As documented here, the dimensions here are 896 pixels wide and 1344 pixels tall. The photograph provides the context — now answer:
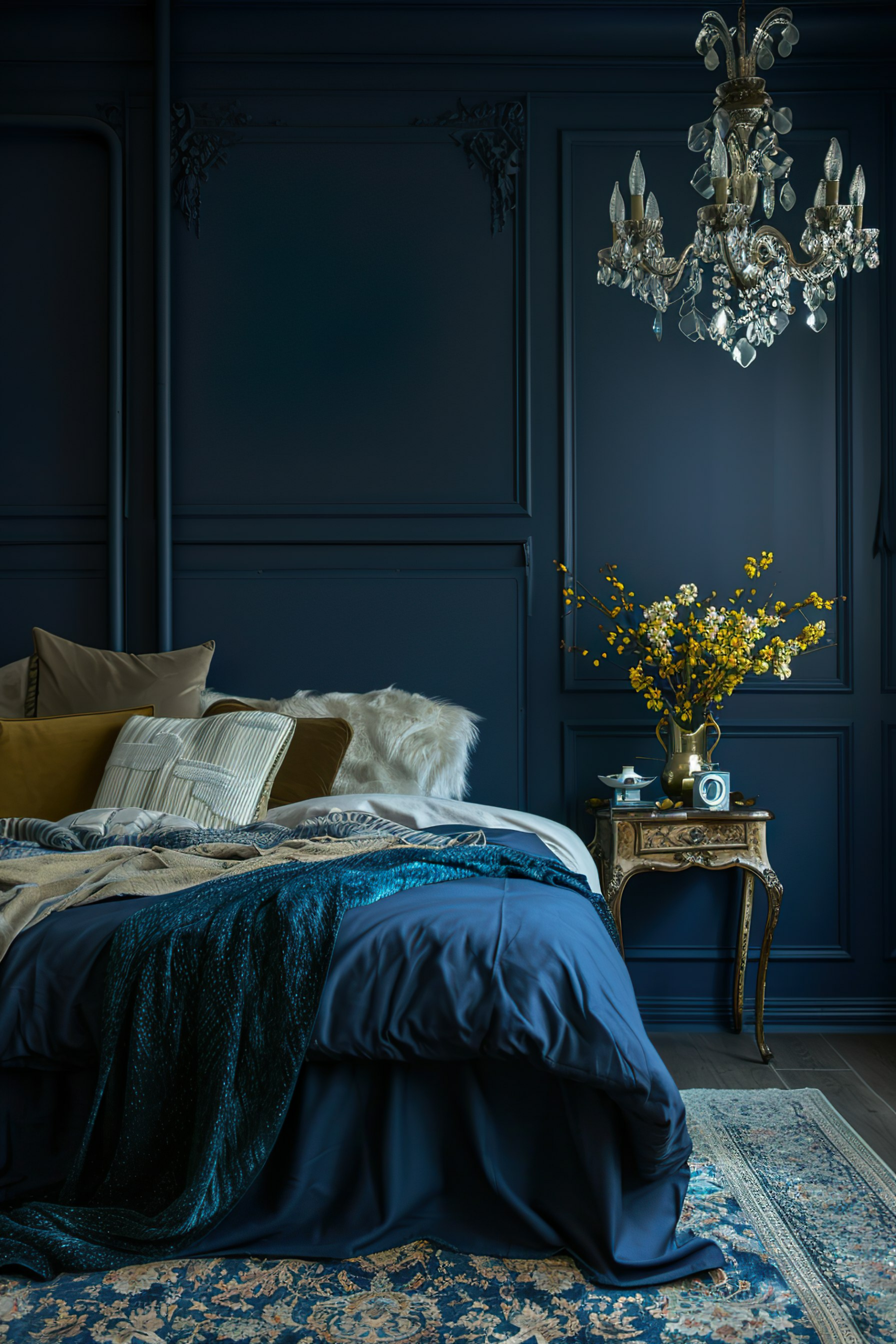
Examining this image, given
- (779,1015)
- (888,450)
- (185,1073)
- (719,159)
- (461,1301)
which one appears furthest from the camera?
(888,450)

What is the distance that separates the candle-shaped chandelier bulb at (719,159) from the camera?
6.36 feet

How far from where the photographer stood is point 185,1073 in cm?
172

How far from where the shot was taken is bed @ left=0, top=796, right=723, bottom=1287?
1.65 m

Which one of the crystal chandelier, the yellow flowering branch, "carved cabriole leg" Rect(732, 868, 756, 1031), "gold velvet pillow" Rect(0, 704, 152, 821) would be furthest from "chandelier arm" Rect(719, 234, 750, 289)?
"gold velvet pillow" Rect(0, 704, 152, 821)

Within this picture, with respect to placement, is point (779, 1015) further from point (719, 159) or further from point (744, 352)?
point (719, 159)

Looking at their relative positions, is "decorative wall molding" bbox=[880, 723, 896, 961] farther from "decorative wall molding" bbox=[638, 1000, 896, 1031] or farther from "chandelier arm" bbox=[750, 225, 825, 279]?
"chandelier arm" bbox=[750, 225, 825, 279]

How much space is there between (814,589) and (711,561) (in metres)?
0.37

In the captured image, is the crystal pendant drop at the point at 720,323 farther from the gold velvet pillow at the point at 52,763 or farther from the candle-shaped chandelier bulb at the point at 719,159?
the gold velvet pillow at the point at 52,763

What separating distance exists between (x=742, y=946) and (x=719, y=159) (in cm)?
238

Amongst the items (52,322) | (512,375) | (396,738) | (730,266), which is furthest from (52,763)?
(730,266)

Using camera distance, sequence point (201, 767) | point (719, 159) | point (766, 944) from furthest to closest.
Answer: point (766, 944), point (201, 767), point (719, 159)

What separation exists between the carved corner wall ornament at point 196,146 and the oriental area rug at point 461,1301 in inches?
127

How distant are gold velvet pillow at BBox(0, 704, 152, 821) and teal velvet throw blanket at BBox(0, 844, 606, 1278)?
113 cm

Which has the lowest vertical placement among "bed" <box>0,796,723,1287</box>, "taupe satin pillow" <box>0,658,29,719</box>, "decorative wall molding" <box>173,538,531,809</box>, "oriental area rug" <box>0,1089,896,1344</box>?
"oriental area rug" <box>0,1089,896,1344</box>
